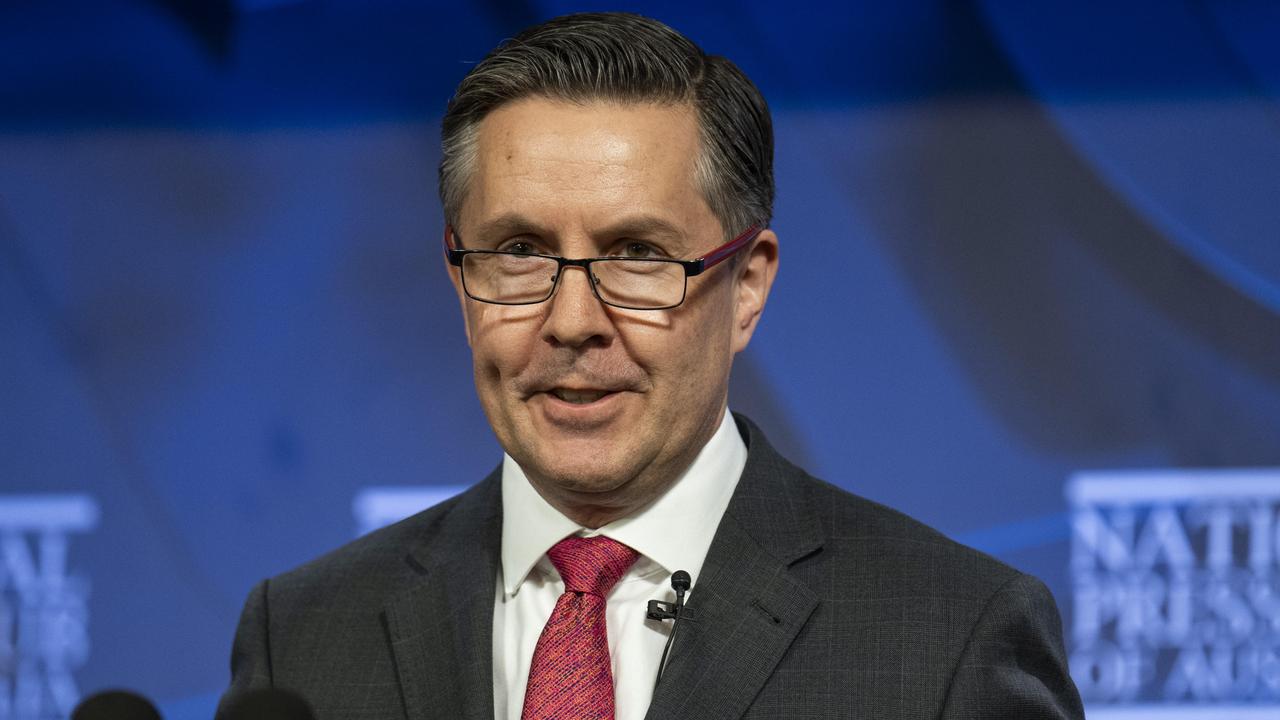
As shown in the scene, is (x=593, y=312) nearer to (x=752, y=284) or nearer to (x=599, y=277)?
(x=599, y=277)

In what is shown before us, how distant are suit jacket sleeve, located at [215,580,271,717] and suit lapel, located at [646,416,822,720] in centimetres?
64

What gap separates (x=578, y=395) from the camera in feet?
6.16

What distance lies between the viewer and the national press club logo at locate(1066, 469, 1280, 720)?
3348 millimetres

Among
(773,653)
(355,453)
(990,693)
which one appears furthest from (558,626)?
(355,453)

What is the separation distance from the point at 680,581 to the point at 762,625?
13 centimetres

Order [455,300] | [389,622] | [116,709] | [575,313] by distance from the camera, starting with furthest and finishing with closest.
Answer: [455,300] → [389,622] → [575,313] → [116,709]

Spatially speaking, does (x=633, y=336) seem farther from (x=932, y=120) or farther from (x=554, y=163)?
(x=932, y=120)

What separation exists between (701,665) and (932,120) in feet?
6.93

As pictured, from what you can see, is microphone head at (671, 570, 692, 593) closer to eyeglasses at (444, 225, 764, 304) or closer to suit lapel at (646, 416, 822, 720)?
suit lapel at (646, 416, 822, 720)

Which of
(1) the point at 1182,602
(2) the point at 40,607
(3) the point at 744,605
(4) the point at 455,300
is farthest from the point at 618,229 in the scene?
(2) the point at 40,607

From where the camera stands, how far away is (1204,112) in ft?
11.6

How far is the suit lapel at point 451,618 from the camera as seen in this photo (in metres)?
1.92

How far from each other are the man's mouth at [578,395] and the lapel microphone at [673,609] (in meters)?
0.27

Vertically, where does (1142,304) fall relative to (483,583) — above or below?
above
